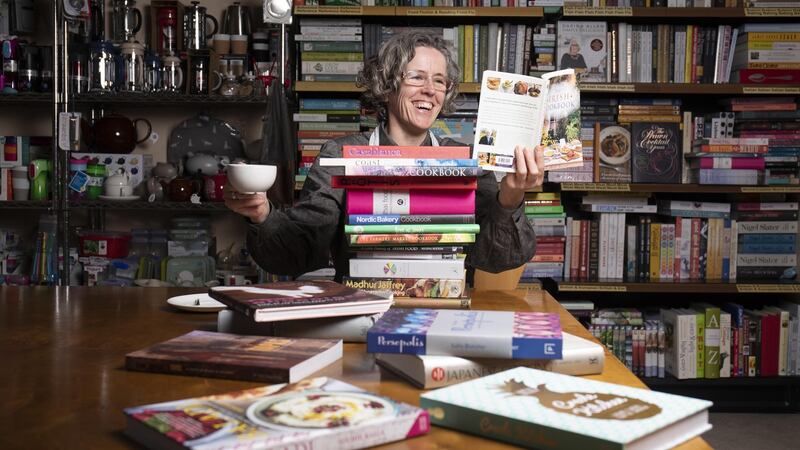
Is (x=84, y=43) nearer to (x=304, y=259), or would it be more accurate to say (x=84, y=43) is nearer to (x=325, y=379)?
(x=304, y=259)

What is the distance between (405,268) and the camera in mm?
1549

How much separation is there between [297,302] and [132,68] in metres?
2.81

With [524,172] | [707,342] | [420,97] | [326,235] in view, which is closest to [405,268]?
[524,172]

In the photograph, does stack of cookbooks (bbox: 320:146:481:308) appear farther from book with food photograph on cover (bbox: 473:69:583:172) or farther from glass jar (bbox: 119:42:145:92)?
glass jar (bbox: 119:42:145:92)

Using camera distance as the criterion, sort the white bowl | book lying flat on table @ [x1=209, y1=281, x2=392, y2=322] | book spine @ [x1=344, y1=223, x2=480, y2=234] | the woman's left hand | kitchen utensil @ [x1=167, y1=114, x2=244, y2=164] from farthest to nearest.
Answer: kitchen utensil @ [x1=167, y1=114, x2=244, y2=164] < the woman's left hand < book spine @ [x1=344, y1=223, x2=480, y2=234] < the white bowl < book lying flat on table @ [x1=209, y1=281, x2=392, y2=322]

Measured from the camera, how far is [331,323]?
4.10ft

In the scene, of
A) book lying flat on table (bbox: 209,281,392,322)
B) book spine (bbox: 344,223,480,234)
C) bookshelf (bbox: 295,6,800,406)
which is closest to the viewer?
book lying flat on table (bbox: 209,281,392,322)

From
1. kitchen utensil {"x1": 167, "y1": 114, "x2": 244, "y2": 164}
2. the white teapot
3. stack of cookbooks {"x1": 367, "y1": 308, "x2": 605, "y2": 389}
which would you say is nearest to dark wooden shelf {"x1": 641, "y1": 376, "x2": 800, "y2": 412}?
kitchen utensil {"x1": 167, "y1": 114, "x2": 244, "y2": 164}

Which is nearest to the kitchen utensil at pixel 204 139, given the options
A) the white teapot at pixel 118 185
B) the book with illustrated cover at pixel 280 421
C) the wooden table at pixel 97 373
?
the white teapot at pixel 118 185

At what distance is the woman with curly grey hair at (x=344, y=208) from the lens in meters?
2.01

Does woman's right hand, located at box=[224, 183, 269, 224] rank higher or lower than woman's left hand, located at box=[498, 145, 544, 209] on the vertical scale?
lower

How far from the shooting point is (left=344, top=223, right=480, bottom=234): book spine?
5.01ft

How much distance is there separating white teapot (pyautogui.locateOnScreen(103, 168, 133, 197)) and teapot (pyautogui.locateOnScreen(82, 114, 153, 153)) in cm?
13

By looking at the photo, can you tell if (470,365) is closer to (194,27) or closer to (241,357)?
(241,357)
